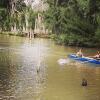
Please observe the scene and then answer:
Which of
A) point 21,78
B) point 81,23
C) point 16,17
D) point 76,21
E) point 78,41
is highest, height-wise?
point 76,21

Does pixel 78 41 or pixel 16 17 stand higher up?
pixel 16 17

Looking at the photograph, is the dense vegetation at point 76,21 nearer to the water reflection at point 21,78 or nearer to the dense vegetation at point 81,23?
the dense vegetation at point 81,23

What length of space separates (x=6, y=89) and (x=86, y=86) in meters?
5.95

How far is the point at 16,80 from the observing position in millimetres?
A: 28969

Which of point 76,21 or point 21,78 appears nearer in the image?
point 21,78

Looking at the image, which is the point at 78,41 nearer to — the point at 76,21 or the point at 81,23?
the point at 81,23

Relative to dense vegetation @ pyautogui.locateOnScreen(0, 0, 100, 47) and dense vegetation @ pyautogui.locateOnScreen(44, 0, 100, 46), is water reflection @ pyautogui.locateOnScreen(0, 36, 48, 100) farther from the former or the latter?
dense vegetation @ pyautogui.locateOnScreen(0, 0, 100, 47)

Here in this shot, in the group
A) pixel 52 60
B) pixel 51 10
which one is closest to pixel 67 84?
pixel 52 60

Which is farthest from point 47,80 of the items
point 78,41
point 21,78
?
point 78,41

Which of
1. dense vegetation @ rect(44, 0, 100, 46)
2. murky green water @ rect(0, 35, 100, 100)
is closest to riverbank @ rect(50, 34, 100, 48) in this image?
dense vegetation @ rect(44, 0, 100, 46)

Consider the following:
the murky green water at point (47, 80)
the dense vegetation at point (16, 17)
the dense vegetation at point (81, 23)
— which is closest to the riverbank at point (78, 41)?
the dense vegetation at point (81, 23)

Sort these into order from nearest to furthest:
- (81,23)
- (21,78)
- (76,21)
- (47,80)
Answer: (47,80)
(21,78)
(81,23)
(76,21)

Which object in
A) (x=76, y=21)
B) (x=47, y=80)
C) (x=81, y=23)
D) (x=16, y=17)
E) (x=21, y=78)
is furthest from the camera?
(x=16, y=17)

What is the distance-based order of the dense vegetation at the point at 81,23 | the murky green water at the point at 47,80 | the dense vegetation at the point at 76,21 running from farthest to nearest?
the dense vegetation at the point at 76,21, the dense vegetation at the point at 81,23, the murky green water at the point at 47,80
